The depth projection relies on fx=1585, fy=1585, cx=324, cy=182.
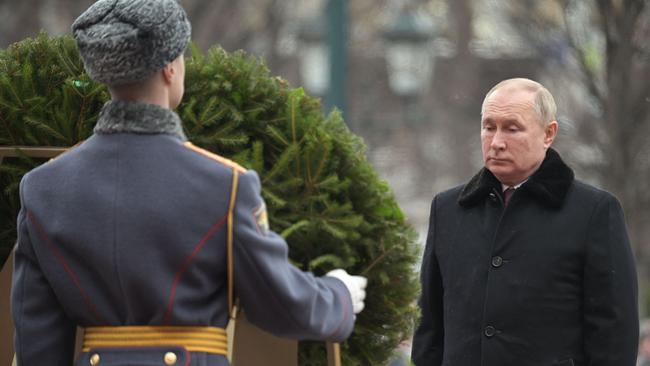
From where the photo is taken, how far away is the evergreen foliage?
4.10m

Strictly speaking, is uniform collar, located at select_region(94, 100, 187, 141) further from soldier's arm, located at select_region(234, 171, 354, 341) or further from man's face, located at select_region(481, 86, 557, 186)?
man's face, located at select_region(481, 86, 557, 186)

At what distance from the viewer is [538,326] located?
5176 millimetres

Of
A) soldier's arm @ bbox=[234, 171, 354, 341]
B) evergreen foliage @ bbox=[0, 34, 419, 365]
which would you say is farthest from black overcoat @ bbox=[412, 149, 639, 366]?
soldier's arm @ bbox=[234, 171, 354, 341]

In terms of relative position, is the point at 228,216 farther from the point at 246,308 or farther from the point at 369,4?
the point at 369,4

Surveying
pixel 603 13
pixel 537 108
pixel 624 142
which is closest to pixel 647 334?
pixel 624 142

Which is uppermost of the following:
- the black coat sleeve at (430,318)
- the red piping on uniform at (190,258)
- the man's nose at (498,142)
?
the red piping on uniform at (190,258)

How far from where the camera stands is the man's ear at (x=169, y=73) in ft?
11.8

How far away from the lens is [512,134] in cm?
530

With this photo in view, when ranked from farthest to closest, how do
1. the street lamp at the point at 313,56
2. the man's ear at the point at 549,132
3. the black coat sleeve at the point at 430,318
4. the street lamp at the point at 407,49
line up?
1. the street lamp at the point at 313,56
2. the street lamp at the point at 407,49
3. the black coat sleeve at the point at 430,318
4. the man's ear at the point at 549,132

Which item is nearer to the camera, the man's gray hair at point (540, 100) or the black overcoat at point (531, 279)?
the black overcoat at point (531, 279)

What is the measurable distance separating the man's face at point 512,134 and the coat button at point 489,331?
1.71 ft

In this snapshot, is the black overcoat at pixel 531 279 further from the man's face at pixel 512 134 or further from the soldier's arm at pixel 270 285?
the soldier's arm at pixel 270 285

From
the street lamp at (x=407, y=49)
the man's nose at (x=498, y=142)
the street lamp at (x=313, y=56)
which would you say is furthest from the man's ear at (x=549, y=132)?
the street lamp at (x=313, y=56)

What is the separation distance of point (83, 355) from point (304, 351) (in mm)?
874
